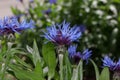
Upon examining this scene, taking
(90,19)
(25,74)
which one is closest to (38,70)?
(25,74)

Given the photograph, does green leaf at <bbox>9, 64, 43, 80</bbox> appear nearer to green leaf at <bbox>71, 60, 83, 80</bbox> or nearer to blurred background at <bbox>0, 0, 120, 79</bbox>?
green leaf at <bbox>71, 60, 83, 80</bbox>

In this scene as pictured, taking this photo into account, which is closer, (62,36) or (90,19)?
(62,36)

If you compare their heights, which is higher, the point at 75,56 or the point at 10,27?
the point at 10,27

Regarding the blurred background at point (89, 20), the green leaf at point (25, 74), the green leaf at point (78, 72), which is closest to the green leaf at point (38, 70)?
the green leaf at point (25, 74)

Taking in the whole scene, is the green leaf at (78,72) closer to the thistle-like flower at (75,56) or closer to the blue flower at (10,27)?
the thistle-like flower at (75,56)

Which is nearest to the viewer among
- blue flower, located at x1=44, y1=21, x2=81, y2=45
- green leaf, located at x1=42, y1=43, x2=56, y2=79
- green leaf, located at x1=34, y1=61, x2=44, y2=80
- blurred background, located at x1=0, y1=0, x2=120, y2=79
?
blue flower, located at x1=44, y1=21, x2=81, y2=45

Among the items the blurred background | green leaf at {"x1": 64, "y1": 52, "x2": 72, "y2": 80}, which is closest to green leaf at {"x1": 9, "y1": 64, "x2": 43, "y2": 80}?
green leaf at {"x1": 64, "y1": 52, "x2": 72, "y2": 80}

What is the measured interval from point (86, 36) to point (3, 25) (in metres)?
3.29

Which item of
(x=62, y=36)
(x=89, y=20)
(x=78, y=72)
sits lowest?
(x=78, y=72)

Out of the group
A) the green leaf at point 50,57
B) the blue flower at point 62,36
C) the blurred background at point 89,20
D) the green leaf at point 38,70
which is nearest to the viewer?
the blue flower at point 62,36

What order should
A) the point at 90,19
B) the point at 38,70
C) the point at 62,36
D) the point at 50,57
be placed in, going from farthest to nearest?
the point at 90,19, the point at 50,57, the point at 38,70, the point at 62,36

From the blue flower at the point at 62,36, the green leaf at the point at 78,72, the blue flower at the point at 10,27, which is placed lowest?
the green leaf at the point at 78,72

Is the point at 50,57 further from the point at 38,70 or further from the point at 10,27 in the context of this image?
the point at 10,27

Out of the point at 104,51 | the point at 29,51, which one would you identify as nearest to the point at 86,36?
the point at 104,51
